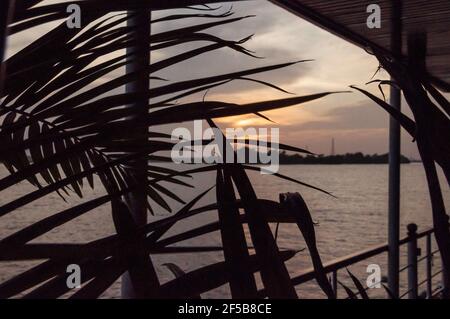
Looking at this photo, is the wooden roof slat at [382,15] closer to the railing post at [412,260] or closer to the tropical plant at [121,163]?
the railing post at [412,260]

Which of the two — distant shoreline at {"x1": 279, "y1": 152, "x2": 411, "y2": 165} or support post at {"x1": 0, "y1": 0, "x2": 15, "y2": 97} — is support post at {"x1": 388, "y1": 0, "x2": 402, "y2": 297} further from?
support post at {"x1": 0, "y1": 0, "x2": 15, "y2": 97}

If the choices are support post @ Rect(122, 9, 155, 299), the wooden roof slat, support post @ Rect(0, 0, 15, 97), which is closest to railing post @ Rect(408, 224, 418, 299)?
the wooden roof slat

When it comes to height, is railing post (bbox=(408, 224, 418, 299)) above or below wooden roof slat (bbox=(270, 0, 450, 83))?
below

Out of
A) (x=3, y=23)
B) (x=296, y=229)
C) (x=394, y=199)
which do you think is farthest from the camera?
(x=296, y=229)

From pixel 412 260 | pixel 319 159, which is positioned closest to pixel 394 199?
pixel 412 260

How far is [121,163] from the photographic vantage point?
0.48 m

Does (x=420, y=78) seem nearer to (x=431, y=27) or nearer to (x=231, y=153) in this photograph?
(x=231, y=153)

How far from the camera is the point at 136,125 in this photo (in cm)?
45

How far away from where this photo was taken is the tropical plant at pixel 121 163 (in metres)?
0.36

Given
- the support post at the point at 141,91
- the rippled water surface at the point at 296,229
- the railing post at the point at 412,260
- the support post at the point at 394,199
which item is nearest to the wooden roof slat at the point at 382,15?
the support post at the point at 394,199

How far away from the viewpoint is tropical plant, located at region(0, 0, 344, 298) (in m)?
0.36

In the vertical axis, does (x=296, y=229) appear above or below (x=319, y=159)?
below

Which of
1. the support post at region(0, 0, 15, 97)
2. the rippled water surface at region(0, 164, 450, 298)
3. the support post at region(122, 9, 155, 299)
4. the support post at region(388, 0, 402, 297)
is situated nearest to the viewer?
the support post at region(0, 0, 15, 97)

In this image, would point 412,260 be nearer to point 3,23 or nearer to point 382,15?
point 382,15
